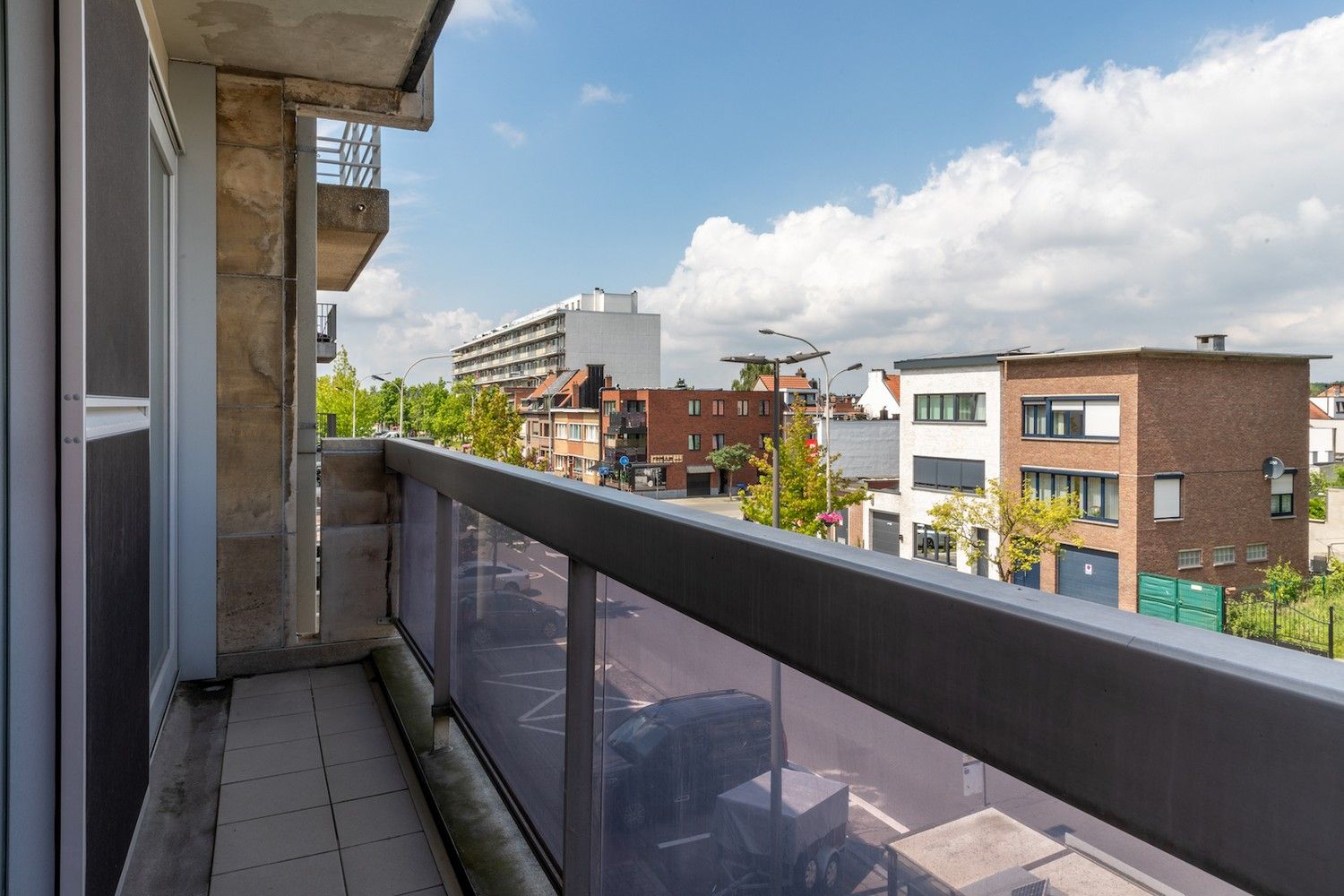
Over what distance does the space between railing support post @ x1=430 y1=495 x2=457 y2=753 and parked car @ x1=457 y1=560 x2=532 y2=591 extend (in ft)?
0.43

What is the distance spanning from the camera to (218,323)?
378 cm

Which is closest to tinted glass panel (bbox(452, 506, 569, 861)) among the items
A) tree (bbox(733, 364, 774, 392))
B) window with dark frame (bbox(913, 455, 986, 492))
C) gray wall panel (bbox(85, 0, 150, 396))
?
gray wall panel (bbox(85, 0, 150, 396))

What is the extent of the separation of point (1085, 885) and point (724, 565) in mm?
515

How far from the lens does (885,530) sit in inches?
1414

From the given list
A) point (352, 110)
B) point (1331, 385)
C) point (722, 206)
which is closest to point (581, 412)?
point (352, 110)

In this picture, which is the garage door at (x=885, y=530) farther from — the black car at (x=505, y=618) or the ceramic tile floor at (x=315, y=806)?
the black car at (x=505, y=618)

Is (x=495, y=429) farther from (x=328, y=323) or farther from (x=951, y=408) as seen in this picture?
(x=328, y=323)

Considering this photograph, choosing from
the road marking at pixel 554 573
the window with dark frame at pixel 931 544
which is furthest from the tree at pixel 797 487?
the road marking at pixel 554 573

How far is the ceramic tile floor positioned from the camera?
220 cm

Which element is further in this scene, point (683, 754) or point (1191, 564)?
point (1191, 564)

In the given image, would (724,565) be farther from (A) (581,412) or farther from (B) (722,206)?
(B) (722,206)

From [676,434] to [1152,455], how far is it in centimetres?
2557

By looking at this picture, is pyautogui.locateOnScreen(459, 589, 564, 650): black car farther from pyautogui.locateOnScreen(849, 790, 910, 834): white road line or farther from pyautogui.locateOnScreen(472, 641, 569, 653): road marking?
pyautogui.locateOnScreen(849, 790, 910, 834): white road line

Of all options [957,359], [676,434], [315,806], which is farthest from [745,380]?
[315,806]
